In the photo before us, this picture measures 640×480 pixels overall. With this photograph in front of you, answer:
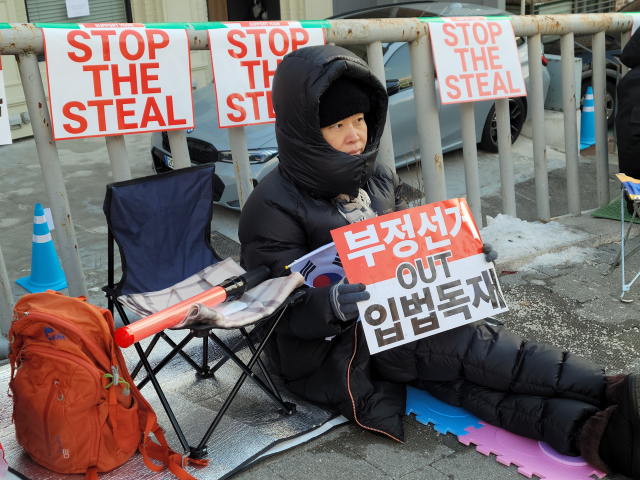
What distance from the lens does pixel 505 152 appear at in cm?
467

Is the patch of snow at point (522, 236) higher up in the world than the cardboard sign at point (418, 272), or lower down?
lower down

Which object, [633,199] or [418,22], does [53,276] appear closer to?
[418,22]

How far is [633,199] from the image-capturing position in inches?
148

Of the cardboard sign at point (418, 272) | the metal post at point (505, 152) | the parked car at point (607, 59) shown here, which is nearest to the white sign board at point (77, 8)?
the parked car at point (607, 59)

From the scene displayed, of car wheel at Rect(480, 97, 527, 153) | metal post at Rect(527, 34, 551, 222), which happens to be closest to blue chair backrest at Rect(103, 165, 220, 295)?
metal post at Rect(527, 34, 551, 222)

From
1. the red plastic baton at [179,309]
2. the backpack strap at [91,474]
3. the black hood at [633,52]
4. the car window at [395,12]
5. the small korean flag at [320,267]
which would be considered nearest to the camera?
the red plastic baton at [179,309]

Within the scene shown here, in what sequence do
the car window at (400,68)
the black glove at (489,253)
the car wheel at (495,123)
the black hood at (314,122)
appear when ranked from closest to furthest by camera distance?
the black hood at (314,122) → the black glove at (489,253) → the car window at (400,68) → the car wheel at (495,123)

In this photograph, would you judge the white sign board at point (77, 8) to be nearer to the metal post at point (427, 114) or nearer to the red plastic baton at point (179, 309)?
the metal post at point (427, 114)

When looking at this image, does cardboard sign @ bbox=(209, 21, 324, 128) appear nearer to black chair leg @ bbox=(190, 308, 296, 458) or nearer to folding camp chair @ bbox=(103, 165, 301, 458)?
folding camp chair @ bbox=(103, 165, 301, 458)

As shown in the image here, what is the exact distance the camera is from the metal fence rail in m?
3.09

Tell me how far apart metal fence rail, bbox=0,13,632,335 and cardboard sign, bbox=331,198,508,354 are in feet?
4.27

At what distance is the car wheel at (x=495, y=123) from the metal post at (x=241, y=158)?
448 centimetres

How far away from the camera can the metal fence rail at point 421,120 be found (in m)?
3.09

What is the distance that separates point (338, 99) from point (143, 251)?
1.09 meters
